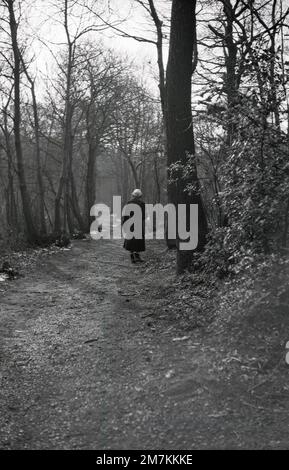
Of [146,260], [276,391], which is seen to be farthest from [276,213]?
[146,260]

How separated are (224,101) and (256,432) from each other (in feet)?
12.7

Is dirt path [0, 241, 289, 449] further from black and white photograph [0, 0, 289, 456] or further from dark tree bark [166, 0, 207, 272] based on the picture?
dark tree bark [166, 0, 207, 272]

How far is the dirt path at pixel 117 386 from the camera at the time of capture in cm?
368

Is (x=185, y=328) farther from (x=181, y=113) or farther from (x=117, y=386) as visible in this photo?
(x=181, y=113)

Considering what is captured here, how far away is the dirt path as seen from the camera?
3680 mm

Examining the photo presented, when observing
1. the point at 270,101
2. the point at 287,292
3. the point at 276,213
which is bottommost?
the point at 287,292

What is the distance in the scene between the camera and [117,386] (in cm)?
462

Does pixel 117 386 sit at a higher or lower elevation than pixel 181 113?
lower

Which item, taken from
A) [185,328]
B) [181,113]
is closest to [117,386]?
[185,328]

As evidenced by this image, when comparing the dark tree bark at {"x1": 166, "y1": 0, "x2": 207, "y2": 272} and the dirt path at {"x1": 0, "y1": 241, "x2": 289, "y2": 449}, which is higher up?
the dark tree bark at {"x1": 166, "y1": 0, "x2": 207, "y2": 272}

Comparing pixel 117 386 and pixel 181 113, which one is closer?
pixel 117 386

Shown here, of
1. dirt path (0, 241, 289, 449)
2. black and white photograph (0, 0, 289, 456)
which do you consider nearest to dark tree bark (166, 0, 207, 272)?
black and white photograph (0, 0, 289, 456)

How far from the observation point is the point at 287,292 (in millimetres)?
4980

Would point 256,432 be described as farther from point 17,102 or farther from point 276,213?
point 17,102
